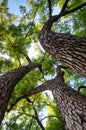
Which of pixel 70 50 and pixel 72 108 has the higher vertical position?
pixel 70 50

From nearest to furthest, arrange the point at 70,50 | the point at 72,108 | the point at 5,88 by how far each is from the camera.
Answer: the point at 70,50, the point at 72,108, the point at 5,88

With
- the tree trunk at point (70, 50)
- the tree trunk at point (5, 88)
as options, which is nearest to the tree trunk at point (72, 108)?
the tree trunk at point (70, 50)

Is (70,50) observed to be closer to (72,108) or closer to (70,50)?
(70,50)

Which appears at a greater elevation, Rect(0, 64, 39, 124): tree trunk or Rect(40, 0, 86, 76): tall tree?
Rect(40, 0, 86, 76): tall tree

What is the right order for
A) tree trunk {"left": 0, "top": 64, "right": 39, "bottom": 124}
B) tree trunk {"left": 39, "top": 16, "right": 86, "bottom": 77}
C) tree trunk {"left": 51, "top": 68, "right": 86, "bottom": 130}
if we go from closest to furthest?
tree trunk {"left": 51, "top": 68, "right": 86, "bottom": 130} < tree trunk {"left": 39, "top": 16, "right": 86, "bottom": 77} < tree trunk {"left": 0, "top": 64, "right": 39, "bottom": 124}

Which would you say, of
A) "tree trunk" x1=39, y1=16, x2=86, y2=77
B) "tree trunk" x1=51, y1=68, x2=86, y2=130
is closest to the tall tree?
"tree trunk" x1=39, y1=16, x2=86, y2=77

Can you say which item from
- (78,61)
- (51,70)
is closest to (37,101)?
(51,70)

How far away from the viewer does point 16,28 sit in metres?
12.0

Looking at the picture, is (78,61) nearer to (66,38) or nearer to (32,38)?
(66,38)

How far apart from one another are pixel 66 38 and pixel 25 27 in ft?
25.9

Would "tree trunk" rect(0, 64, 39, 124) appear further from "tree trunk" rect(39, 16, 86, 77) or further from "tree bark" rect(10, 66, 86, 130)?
"tree trunk" rect(39, 16, 86, 77)

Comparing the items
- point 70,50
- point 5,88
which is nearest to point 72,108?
point 70,50

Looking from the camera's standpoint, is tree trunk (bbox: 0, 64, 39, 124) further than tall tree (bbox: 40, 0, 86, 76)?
Yes

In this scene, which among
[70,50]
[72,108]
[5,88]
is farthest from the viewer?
[5,88]
